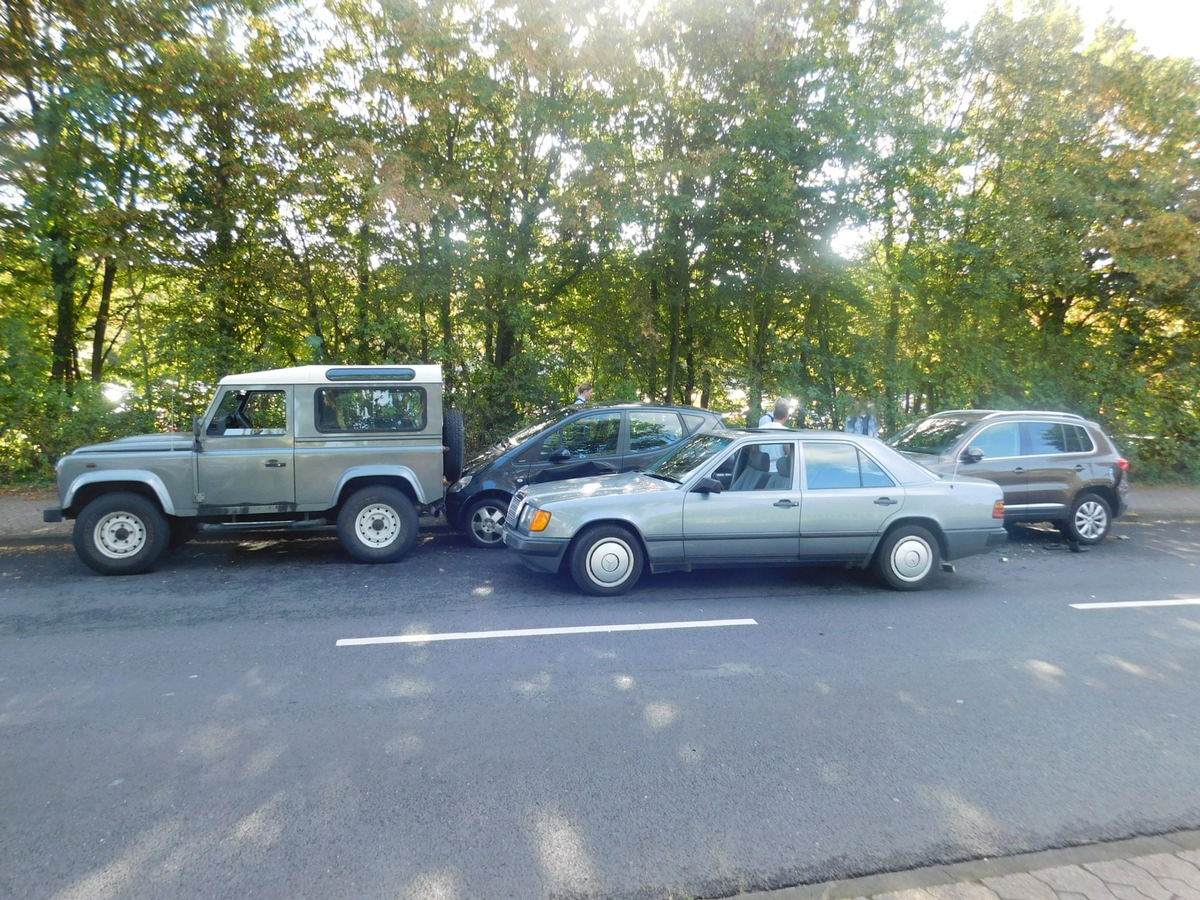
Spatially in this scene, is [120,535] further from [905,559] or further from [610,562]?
[905,559]

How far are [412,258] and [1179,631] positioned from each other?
1254cm

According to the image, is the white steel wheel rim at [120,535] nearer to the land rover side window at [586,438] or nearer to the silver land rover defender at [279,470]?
the silver land rover defender at [279,470]

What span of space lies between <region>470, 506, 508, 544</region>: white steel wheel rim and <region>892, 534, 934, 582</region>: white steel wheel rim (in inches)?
186

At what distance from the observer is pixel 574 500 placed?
7055 millimetres

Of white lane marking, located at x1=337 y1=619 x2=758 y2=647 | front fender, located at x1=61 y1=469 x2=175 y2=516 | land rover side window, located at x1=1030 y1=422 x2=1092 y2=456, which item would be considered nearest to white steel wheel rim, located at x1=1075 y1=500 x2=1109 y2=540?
land rover side window, located at x1=1030 y1=422 x2=1092 y2=456

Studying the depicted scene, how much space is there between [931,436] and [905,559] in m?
3.88

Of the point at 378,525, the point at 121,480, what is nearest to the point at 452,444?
the point at 378,525

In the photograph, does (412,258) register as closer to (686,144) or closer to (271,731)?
(686,144)

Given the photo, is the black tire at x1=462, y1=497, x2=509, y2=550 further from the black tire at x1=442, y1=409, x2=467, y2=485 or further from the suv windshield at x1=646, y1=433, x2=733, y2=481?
the suv windshield at x1=646, y1=433, x2=733, y2=481

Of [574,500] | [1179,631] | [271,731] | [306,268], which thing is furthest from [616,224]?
[271,731]

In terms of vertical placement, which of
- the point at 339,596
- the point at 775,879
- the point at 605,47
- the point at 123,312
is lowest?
the point at 775,879

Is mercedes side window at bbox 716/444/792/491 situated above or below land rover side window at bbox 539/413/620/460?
below

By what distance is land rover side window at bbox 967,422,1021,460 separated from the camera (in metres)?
10.1

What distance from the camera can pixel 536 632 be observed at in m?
5.97
